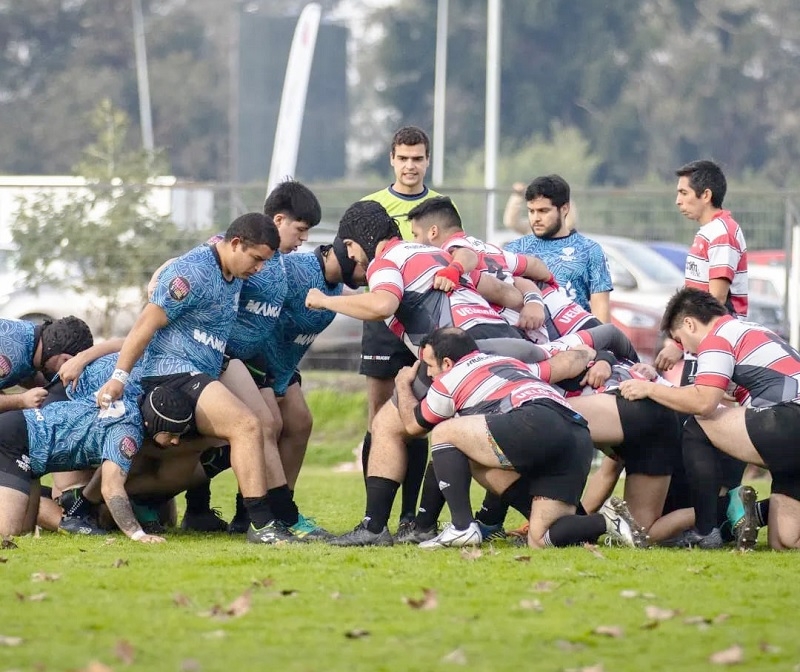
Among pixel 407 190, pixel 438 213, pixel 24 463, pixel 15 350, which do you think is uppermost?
pixel 407 190

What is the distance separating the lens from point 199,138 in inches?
2247

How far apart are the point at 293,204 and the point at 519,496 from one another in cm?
223

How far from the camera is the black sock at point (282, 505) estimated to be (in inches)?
346

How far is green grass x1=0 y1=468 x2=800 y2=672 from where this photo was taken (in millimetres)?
5438

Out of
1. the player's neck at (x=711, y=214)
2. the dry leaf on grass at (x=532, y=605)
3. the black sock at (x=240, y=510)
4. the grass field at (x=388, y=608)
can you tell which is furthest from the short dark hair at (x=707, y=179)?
the dry leaf on grass at (x=532, y=605)

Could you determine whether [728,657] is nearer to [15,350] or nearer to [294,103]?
[15,350]

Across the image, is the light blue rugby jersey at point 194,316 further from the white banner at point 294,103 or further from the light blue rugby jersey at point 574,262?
the white banner at point 294,103

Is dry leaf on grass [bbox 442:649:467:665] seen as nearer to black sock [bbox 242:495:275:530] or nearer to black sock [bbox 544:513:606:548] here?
black sock [bbox 544:513:606:548]

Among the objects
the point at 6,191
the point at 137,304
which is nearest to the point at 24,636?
the point at 137,304

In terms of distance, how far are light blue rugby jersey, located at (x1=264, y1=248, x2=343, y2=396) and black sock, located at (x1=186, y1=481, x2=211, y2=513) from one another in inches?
30.2

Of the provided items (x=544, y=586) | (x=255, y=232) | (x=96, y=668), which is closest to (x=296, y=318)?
(x=255, y=232)

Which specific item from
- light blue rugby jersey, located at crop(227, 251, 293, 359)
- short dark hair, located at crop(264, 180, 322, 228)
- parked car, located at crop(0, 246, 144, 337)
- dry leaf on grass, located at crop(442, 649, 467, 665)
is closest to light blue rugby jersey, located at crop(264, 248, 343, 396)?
light blue rugby jersey, located at crop(227, 251, 293, 359)

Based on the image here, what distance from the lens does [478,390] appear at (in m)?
8.04

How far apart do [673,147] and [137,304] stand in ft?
129
